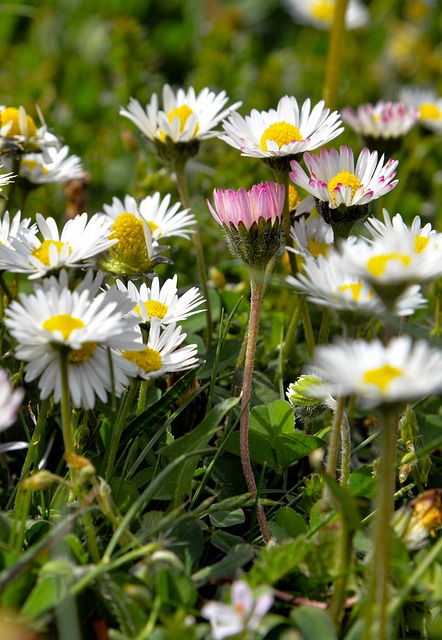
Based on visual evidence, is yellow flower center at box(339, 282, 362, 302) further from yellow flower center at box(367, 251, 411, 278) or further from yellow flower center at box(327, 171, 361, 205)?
yellow flower center at box(327, 171, 361, 205)

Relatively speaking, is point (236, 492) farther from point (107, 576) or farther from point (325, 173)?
point (325, 173)

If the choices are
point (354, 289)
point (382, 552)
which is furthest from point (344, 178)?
point (382, 552)

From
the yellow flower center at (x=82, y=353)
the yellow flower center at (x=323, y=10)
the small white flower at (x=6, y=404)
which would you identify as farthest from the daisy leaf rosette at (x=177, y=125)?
the yellow flower center at (x=323, y=10)

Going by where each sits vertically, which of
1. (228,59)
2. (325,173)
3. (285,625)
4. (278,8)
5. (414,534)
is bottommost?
(285,625)

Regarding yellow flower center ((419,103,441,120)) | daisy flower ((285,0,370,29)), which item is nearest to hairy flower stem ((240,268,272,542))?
yellow flower center ((419,103,441,120))

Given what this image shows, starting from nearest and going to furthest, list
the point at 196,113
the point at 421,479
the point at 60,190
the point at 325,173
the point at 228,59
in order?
the point at 421,479 → the point at 325,173 → the point at 196,113 → the point at 60,190 → the point at 228,59

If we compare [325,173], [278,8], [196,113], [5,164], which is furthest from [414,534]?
[278,8]
